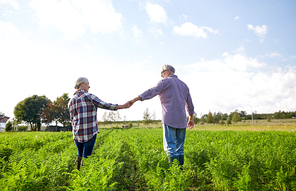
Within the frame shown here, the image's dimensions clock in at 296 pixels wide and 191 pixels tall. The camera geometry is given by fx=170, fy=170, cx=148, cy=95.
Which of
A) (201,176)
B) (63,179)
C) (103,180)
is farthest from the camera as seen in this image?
(201,176)

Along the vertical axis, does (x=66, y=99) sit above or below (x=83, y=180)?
above

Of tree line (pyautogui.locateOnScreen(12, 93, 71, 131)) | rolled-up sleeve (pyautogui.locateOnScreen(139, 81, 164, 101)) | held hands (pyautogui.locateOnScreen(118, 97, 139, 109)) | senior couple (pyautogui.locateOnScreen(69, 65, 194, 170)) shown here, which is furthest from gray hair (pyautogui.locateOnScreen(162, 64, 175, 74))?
tree line (pyautogui.locateOnScreen(12, 93, 71, 131))

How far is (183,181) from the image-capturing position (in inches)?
105

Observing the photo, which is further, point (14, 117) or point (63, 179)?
point (14, 117)

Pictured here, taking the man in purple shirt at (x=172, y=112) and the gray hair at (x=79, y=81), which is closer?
the man in purple shirt at (x=172, y=112)

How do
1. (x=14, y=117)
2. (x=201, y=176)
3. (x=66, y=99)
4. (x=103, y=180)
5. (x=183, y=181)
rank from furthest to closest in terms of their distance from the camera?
(x=66, y=99), (x=14, y=117), (x=201, y=176), (x=183, y=181), (x=103, y=180)

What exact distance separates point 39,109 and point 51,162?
54.7 metres

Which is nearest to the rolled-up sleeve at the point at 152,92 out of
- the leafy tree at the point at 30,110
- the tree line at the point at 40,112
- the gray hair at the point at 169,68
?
the gray hair at the point at 169,68

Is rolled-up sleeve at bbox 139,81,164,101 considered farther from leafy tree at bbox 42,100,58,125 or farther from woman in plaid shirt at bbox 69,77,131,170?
leafy tree at bbox 42,100,58,125

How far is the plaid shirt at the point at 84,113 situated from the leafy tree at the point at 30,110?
5374 centimetres

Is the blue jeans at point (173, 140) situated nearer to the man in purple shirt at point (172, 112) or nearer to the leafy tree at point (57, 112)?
the man in purple shirt at point (172, 112)

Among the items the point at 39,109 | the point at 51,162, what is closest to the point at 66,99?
the point at 39,109

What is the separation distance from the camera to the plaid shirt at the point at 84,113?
350 centimetres

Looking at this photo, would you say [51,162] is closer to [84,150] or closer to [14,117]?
[84,150]
